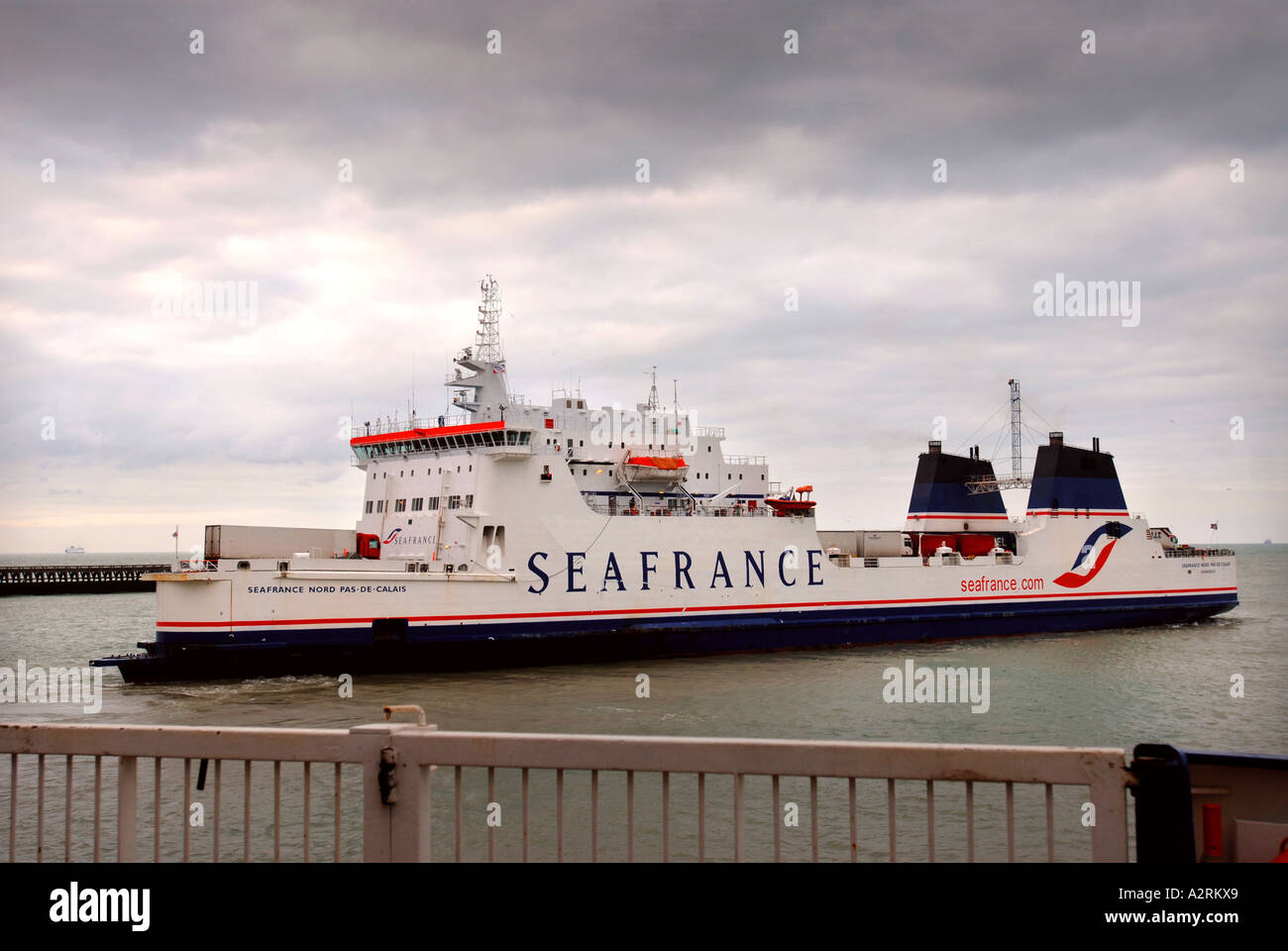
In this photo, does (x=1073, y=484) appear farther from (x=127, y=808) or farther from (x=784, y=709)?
(x=127, y=808)

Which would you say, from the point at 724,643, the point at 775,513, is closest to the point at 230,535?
the point at 724,643

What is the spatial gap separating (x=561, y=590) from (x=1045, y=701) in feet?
33.1

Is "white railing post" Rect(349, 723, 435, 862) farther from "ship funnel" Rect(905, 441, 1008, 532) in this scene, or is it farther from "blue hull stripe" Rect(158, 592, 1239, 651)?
"ship funnel" Rect(905, 441, 1008, 532)

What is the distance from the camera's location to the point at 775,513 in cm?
2622

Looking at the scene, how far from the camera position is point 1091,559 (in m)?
31.0

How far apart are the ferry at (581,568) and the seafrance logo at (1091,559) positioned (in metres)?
0.07

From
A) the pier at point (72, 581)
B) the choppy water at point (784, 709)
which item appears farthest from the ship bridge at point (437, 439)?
the pier at point (72, 581)

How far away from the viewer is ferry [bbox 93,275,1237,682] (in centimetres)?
1944

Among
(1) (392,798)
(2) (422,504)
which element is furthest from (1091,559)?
(1) (392,798)

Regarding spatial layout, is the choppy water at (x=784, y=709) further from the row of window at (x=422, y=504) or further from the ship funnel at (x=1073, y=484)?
the ship funnel at (x=1073, y=484)

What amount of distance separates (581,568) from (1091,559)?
17730 mm

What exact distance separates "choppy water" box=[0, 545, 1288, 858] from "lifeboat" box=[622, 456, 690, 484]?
504 centimetres

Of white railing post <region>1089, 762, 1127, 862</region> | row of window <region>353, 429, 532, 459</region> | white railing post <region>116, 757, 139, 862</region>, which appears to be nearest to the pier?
row of window <region>353, 429, 532, 459</region>

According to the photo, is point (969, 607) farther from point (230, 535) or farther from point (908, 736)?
point (230, 535)
